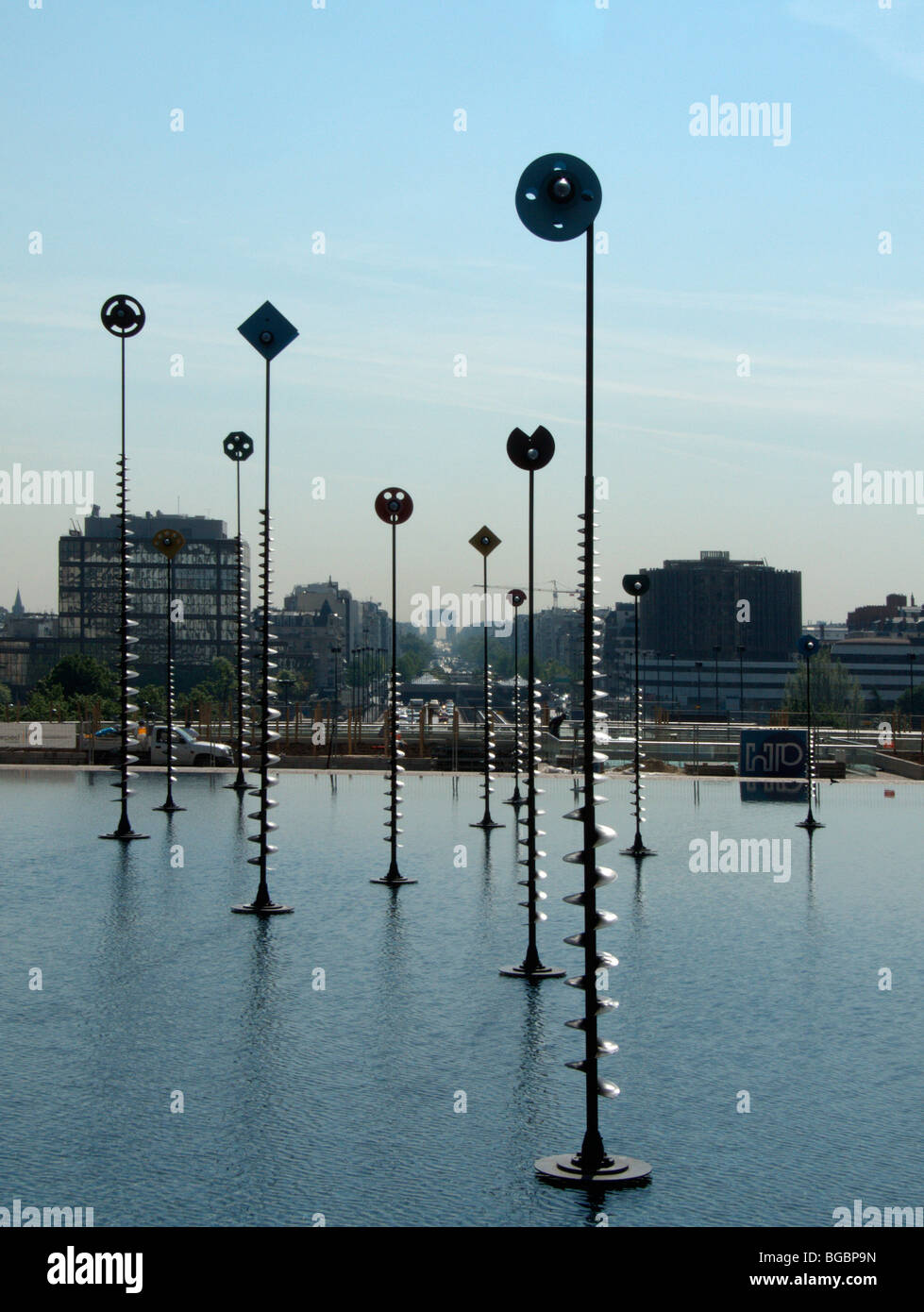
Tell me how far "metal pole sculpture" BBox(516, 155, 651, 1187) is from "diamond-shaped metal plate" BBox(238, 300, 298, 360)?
12.8 meters

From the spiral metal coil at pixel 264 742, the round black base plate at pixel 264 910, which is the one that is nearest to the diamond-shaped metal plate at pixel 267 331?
the spiral metal coil at pixel 264 742

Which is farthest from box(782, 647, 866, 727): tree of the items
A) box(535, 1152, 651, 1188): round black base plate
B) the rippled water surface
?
box(535, 1152, 651, 1188): round black base plate

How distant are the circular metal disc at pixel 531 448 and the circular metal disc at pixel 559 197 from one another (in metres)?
7.53

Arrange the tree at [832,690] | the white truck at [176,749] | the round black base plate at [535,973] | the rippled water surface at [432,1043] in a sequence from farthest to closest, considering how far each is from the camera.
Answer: the tree at [832,690] < the white truck at [176,749] < the round black base plate at [535,973] < the rippled water surface at [432,1043]

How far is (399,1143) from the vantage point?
43.2 feet

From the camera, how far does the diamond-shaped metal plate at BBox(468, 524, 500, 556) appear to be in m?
35.2

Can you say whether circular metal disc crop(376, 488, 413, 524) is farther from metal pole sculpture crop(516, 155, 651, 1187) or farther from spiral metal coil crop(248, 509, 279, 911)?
metal pole sculpture crop(516, 155, 651, 1187)

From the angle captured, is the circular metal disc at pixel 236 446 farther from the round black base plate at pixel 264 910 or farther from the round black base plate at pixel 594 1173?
the round black base plate at pixel 594 1173

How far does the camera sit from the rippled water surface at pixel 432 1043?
12.1 metres
